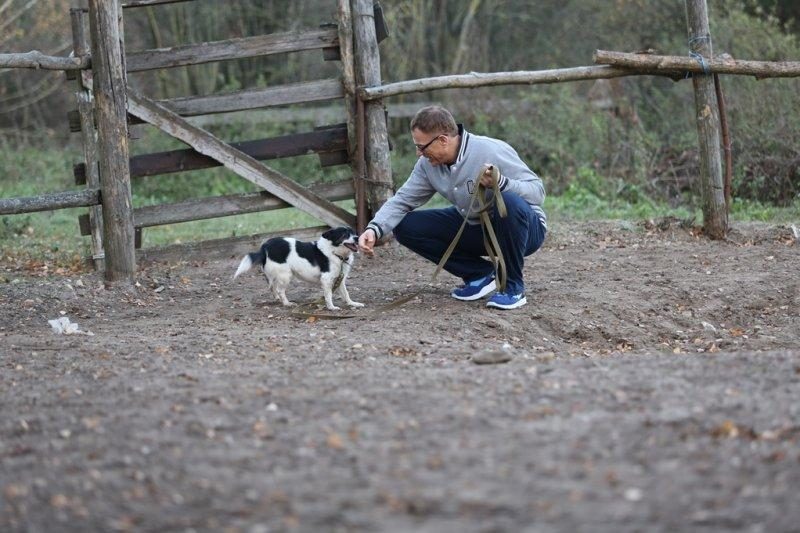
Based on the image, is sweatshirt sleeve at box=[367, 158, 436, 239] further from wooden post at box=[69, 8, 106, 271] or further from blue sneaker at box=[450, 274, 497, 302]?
wooden post at box=[69, 8, 106, 271]

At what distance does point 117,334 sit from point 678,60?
17.9ft

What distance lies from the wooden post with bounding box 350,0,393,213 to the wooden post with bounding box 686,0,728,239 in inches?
113

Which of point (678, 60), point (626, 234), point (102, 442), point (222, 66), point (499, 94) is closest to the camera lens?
point (102, 442)

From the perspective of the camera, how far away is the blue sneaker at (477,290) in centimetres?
804

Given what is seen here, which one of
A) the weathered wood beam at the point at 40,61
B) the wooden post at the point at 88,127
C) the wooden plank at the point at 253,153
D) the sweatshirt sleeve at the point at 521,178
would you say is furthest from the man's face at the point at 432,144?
the wooden post at the point at 88,127

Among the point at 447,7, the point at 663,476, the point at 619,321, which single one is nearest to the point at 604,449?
the point at 663,476

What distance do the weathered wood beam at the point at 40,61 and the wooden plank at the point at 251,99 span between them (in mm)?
1168

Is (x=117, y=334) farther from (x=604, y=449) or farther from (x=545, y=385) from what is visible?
(x=604, y=449)

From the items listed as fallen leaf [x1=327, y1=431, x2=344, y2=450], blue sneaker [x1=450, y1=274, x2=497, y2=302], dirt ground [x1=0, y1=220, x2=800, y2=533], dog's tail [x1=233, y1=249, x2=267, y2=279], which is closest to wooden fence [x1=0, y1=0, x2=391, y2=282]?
dog's tail [x1=233, y1=249, x2=267, y2=279]

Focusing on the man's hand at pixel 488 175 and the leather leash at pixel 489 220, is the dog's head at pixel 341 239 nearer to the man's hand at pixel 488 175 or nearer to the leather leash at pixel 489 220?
the leather leash at pixel 489 220

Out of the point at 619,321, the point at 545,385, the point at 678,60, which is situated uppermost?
the point at 678,60

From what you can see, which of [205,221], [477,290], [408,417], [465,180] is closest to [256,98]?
[465,180]

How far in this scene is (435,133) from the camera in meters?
7.40

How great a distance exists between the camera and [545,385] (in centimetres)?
496
